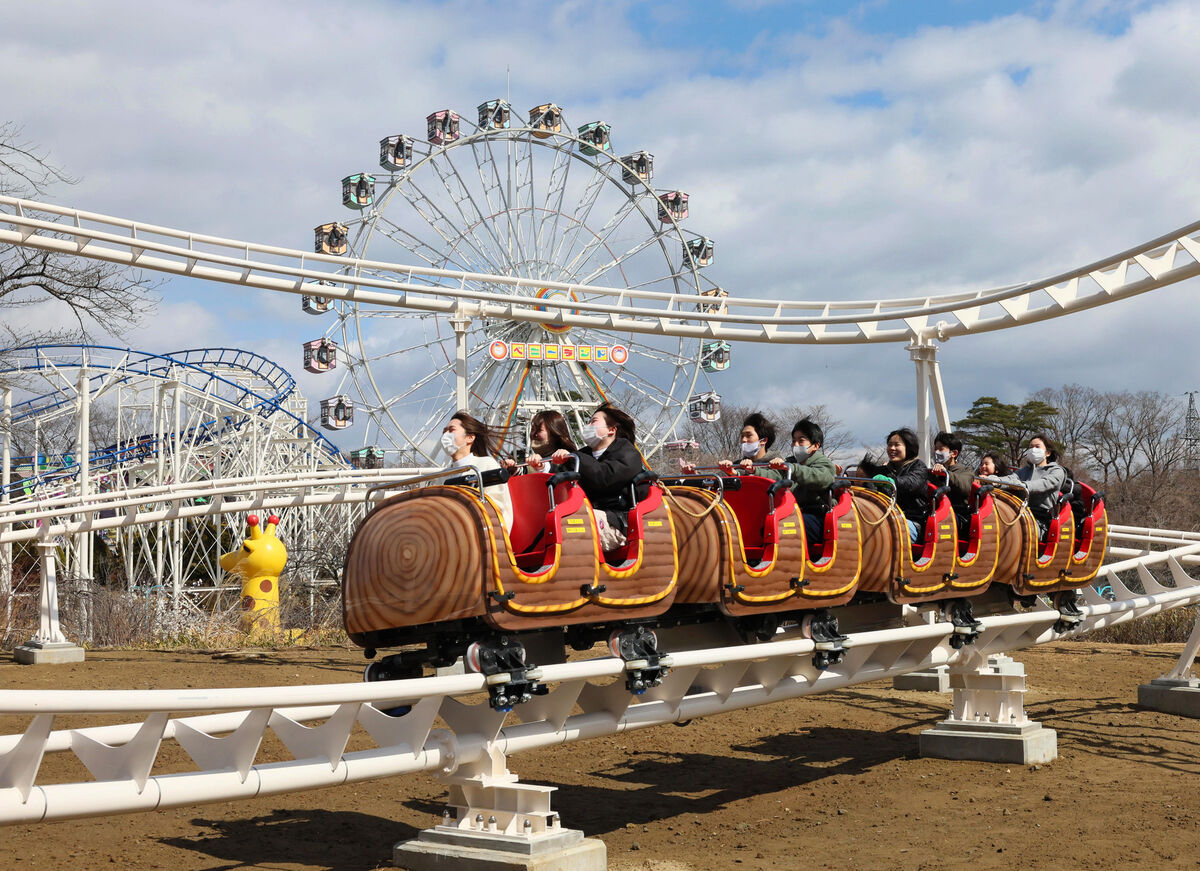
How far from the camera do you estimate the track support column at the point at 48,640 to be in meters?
12.1

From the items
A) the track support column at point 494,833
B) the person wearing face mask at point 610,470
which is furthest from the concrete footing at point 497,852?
the person wearing face mask at point 610,470

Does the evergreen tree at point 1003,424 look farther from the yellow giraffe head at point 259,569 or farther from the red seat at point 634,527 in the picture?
the red seat at point 634,527

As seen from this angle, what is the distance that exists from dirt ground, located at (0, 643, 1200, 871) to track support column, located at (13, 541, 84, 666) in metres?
0.75

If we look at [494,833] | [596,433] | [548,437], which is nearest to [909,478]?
[596,433]

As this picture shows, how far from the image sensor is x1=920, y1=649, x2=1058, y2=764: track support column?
28.3ft

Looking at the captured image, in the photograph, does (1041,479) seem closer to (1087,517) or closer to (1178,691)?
(1087,517)

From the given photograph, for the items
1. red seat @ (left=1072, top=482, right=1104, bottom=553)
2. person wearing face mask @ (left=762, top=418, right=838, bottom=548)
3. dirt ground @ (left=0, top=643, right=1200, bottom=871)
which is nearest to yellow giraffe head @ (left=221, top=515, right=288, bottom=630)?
dirt ground @ (left=0, top=643, right=1200, bottom=871)

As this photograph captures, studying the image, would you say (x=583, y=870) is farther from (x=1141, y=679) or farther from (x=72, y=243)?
(x=1141, y=679)

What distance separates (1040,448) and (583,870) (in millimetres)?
4841

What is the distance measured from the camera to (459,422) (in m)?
5.54

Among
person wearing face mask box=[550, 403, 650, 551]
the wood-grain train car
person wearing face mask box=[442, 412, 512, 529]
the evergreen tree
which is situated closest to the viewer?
the wood-grain train car

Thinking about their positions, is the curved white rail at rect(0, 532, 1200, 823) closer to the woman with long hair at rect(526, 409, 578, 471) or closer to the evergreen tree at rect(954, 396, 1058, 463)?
the woman with long hair at rect(526, 409, 578, 471)

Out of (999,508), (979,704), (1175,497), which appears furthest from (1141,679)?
(1175,497)

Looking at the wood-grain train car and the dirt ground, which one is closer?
the wood-grain train car
